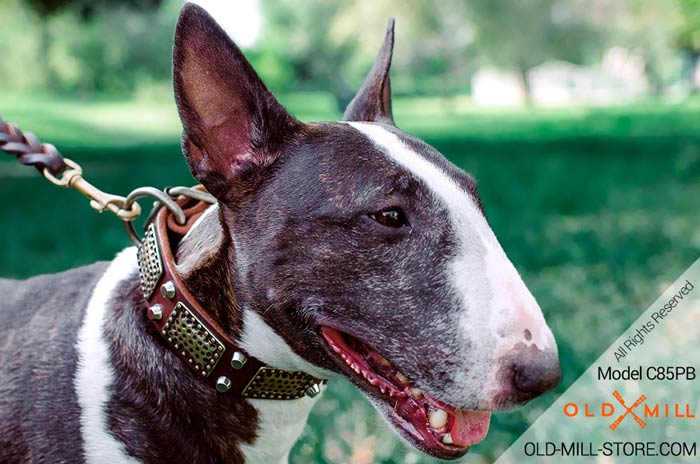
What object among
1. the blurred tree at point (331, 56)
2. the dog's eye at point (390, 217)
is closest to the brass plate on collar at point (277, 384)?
the dog's eye at point (390, 217)

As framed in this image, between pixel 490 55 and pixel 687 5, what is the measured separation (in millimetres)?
18109

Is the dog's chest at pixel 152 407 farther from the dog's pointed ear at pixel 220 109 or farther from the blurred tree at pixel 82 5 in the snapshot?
the blurred tree at pixel 82 5

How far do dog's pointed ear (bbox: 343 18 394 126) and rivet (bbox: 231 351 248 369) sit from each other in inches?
33.5

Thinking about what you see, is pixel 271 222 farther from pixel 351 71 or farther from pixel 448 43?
pixel 351 71

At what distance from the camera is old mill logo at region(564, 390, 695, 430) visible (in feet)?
11.8

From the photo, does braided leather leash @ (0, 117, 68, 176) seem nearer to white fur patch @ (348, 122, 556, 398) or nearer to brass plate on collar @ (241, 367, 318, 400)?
brass plate on collar @ (241, 367, 318, 400)

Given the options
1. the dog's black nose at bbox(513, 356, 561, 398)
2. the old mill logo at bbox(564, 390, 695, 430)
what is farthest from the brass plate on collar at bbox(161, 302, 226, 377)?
the old mill logo at bbox(564, 390, 695, 430)

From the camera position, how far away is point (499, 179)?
37.3 ft

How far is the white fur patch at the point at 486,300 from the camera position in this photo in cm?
176

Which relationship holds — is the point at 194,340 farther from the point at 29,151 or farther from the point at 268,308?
the point at 29,151

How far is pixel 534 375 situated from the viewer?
1.77m

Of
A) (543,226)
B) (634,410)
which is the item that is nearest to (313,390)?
(634,410)

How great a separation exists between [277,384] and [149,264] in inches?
16.5

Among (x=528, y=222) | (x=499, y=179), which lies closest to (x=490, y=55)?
(x=499, y=179)
